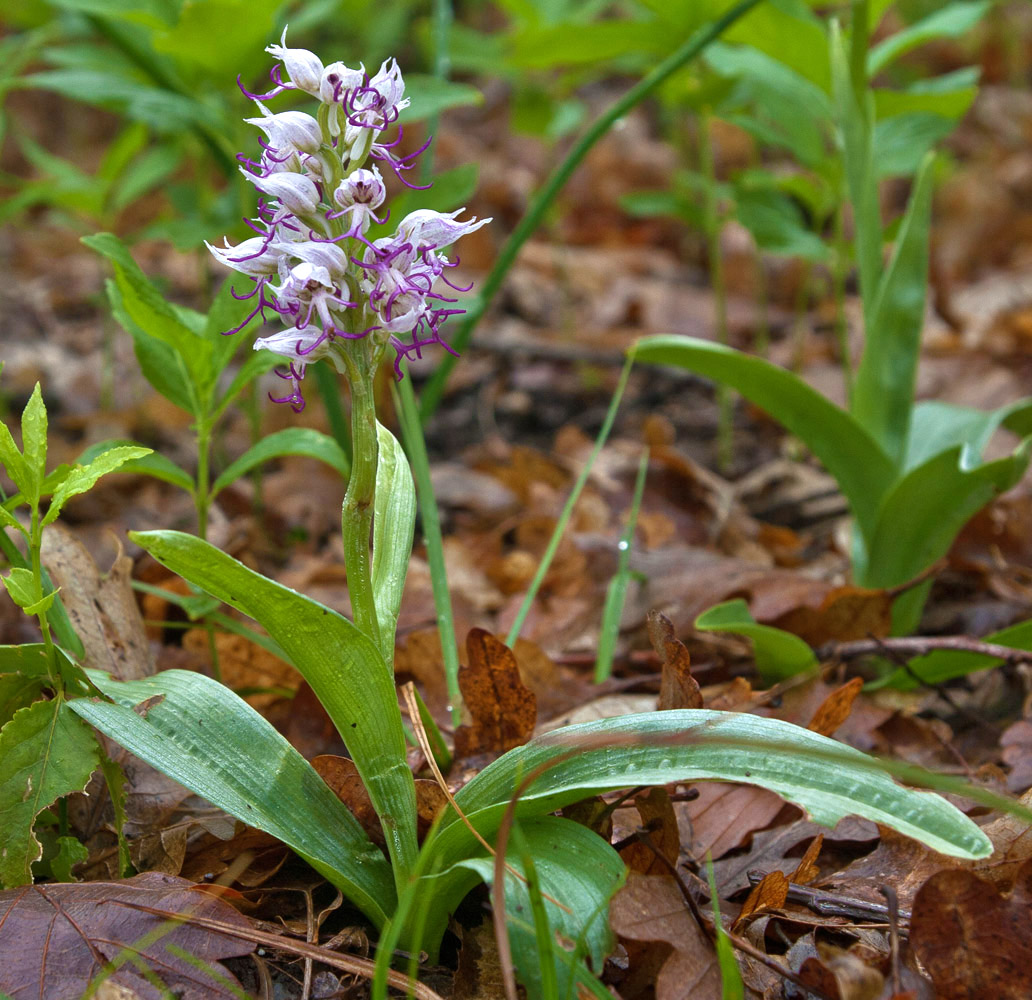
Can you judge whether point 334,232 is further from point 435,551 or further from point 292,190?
point 435,551

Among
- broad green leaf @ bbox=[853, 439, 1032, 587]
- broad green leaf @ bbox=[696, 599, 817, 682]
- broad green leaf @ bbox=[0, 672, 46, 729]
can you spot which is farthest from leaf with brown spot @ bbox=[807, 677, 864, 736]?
broad green leaf @ bbox=[0, 672, 46, 729]

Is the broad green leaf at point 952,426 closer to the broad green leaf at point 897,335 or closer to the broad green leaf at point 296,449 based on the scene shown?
the broad green leaf at point 897,335

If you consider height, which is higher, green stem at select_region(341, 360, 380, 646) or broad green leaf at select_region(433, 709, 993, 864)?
green stem at select_region(341, 360, 380, 646)

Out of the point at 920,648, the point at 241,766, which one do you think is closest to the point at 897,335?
the point at 920,648

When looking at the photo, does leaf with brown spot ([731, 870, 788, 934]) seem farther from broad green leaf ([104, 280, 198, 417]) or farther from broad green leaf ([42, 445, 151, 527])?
broad green leaf ([104, 280, 198, 417])

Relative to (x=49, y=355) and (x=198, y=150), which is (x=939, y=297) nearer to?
(x=198, y=150)

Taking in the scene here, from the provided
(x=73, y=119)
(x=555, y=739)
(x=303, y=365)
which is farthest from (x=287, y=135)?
(x=73, y=119)
